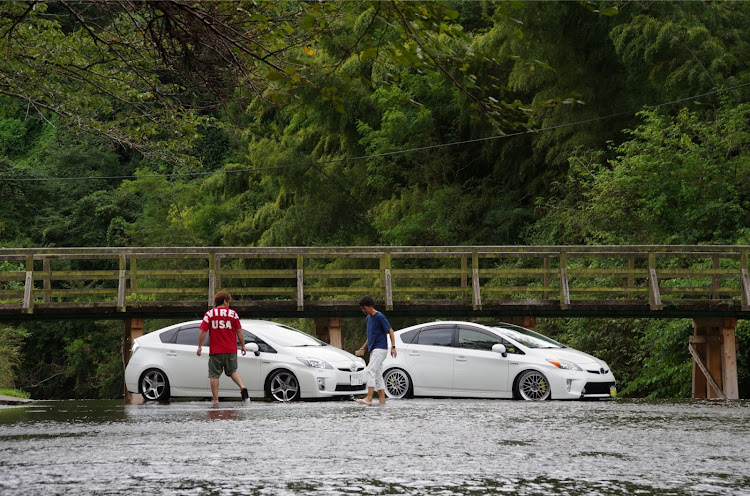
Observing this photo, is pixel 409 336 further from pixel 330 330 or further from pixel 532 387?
pixel 330 330

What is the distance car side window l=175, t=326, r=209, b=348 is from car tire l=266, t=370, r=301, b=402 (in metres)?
1.48

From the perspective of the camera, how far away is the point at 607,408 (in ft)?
54.9

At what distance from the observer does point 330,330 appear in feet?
79.4

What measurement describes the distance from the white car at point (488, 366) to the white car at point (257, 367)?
1.02 metres

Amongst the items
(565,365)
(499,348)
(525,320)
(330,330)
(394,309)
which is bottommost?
(565,365)

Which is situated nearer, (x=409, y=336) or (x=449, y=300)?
(x=409, y=336)

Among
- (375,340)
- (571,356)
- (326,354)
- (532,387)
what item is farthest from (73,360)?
(375,340)

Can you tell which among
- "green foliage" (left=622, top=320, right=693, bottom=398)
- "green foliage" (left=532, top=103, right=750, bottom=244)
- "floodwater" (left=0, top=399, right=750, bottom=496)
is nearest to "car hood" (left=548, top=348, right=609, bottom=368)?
"floodwater" (left=0, top=399, right=750, bottom=496)

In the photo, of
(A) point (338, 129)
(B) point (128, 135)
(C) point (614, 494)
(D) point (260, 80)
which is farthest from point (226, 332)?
(A) point (338, 129)

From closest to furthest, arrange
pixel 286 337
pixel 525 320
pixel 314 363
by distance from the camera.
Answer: pixel 314 363 < pixel 286 337 < pixel 525 320

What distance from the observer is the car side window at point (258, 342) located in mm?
19625

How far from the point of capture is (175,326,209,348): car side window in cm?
2016

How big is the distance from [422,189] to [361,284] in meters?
4.22

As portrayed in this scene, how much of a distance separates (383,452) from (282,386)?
30.2ft
